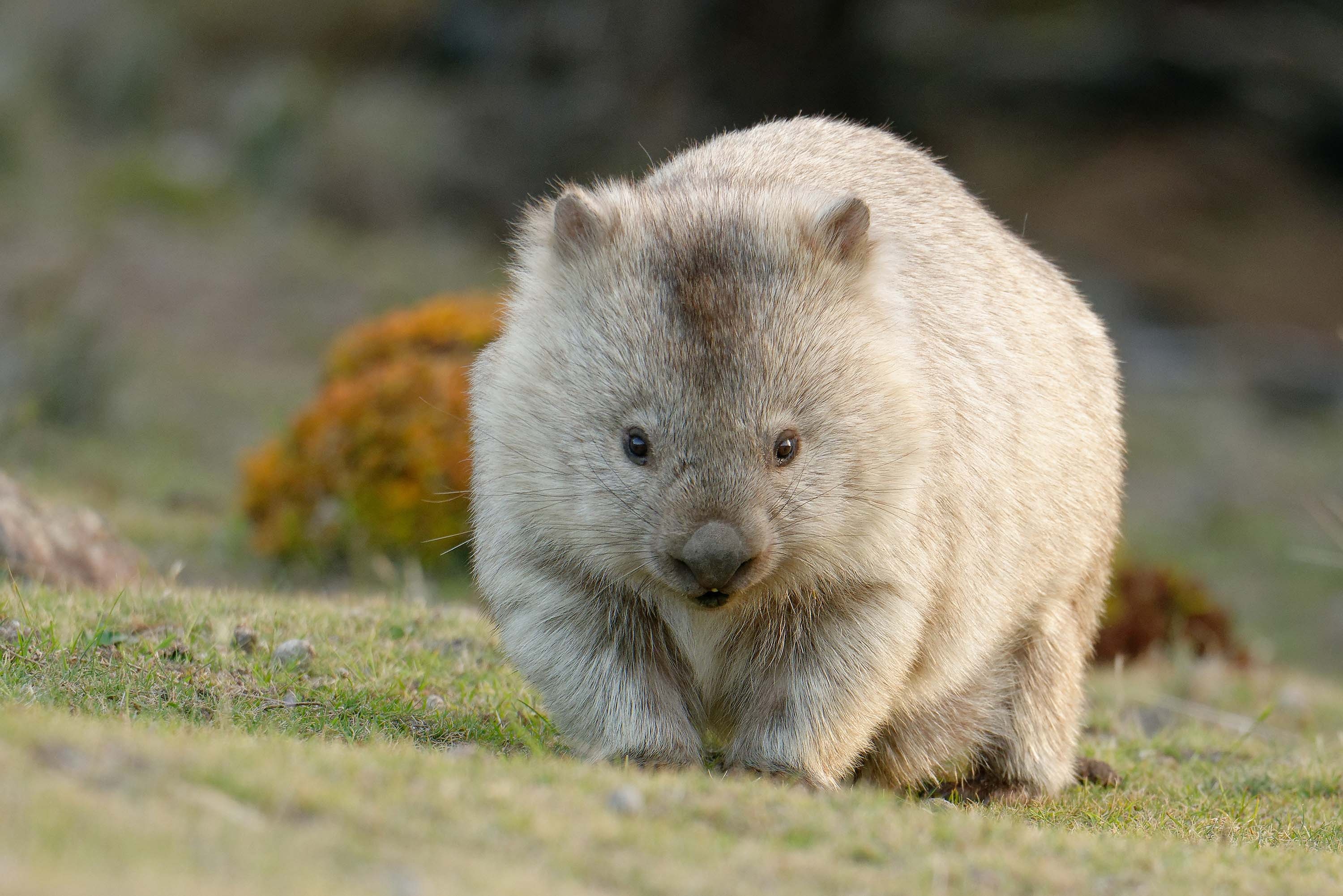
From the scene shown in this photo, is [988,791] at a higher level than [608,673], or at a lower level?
lower

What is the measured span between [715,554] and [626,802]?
A: 28.8 inches

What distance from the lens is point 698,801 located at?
3443 millimetres

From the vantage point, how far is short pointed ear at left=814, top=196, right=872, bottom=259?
14.2 ft

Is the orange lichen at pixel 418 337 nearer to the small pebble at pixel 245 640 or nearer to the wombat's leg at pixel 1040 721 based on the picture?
the small pebble at pixel 245 640

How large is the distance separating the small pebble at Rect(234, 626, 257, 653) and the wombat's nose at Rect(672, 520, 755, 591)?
187cm

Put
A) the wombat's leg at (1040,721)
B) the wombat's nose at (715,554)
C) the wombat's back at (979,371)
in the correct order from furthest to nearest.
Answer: the wombat's leg at (1040,721) < the wombat's back at (979,371) < the wombat's nose at (715,554)

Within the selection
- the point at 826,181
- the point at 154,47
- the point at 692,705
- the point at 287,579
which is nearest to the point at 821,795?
the point at 692,705

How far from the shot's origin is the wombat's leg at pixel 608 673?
14.0 feet

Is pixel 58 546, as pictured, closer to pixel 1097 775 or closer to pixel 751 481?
pixel 751 481

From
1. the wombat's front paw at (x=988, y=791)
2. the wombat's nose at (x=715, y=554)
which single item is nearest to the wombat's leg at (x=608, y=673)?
the wombat's nose at (x=715, y=554)

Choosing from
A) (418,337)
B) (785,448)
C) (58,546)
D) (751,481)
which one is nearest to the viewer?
(751,481)

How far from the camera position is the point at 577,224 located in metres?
4.39

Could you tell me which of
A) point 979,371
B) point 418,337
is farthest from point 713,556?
point 418,337

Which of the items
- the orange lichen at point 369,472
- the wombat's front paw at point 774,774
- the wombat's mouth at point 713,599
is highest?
the wombat's mouth at point 713,599
